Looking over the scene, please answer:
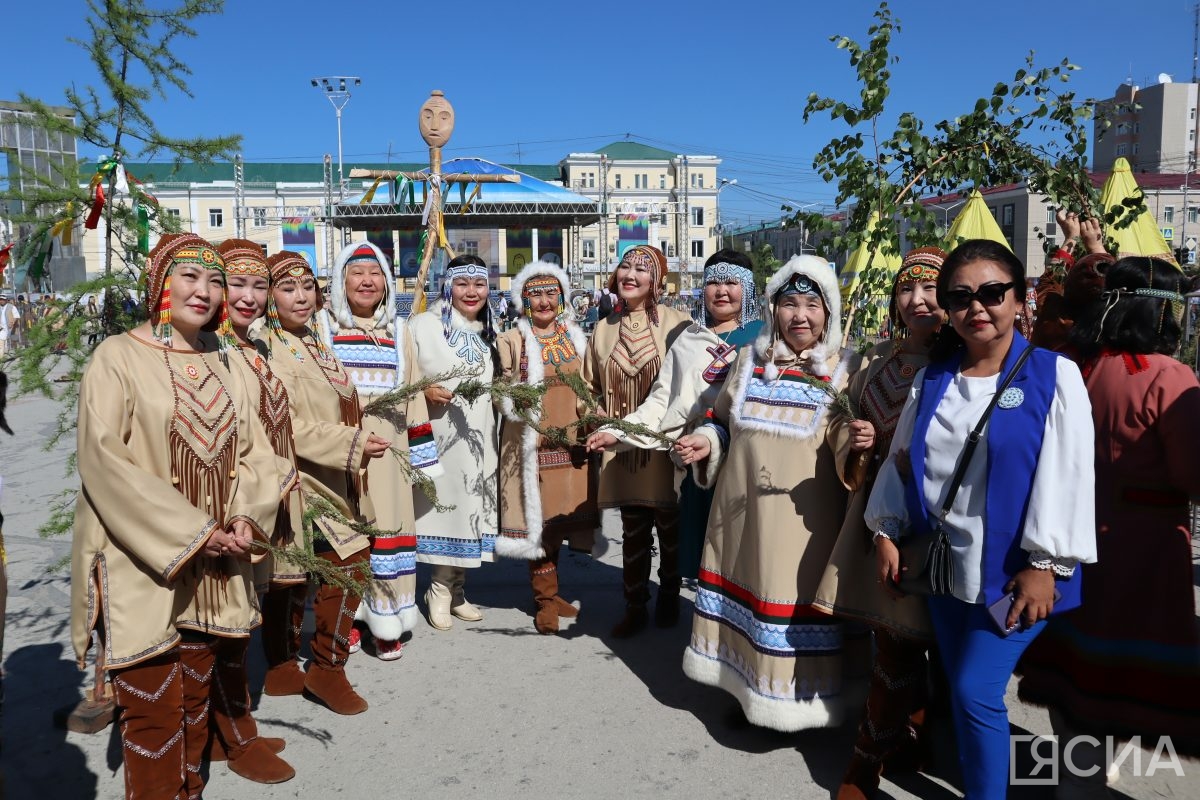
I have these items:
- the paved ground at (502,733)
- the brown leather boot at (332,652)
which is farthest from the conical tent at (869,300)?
the brown leather boot at (332,652)

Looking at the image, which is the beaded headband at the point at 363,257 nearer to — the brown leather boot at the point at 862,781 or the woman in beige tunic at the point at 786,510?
the woman in beige tunic at the point at 786,510

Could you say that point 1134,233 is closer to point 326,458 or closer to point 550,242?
point 326,458

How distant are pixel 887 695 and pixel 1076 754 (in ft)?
2.48

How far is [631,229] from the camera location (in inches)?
1666

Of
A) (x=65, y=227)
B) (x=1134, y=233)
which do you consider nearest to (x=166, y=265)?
(x=65, y=227)

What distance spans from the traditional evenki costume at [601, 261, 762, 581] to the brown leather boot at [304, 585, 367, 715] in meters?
1.49

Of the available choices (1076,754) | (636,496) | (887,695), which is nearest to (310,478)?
(636,496)

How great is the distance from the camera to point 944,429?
8.37ft

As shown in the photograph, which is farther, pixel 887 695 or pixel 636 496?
pixel 636 496

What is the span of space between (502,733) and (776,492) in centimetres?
159

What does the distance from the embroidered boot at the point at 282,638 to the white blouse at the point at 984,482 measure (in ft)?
9.02

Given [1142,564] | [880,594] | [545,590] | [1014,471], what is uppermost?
[1014,471]

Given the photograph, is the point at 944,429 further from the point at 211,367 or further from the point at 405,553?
the point at 405,553

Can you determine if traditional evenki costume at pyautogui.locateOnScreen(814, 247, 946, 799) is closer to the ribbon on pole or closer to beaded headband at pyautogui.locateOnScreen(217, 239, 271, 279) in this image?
beaded headband at pyautogui.locateOnScreen(217, 239, 271, 279)
